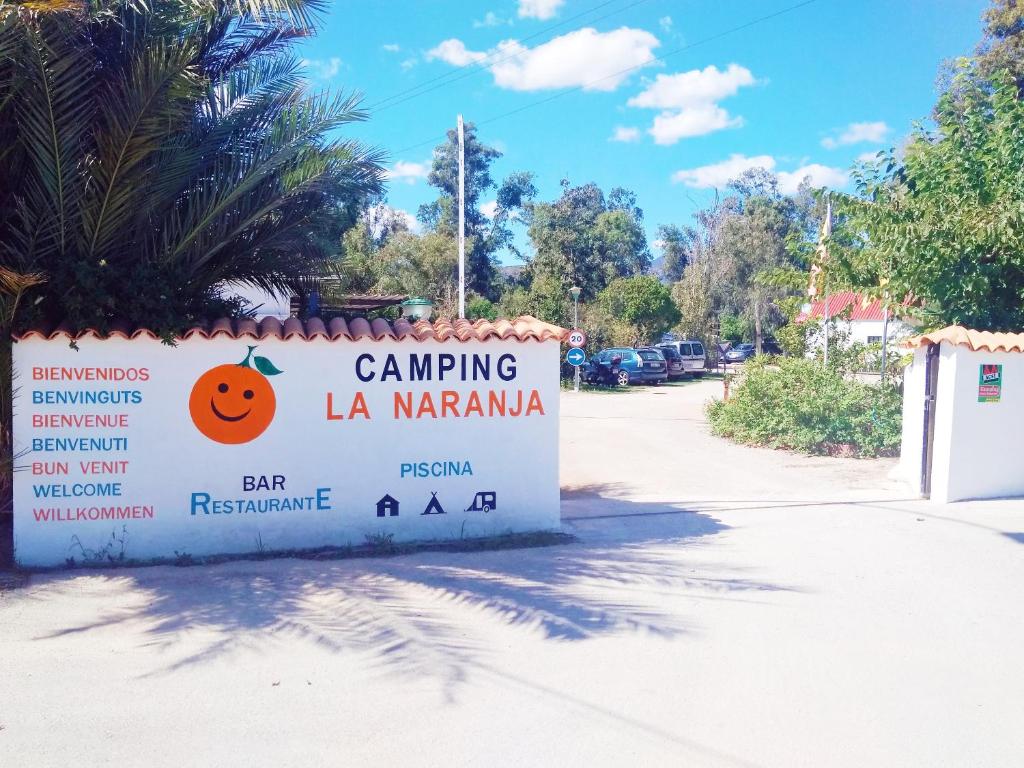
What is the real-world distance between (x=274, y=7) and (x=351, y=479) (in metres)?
4.17

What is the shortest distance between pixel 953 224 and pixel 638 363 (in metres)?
22.2

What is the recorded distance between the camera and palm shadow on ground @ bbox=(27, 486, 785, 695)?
17.9 ft

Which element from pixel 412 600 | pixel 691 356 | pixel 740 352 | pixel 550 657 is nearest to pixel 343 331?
pixel 412 600

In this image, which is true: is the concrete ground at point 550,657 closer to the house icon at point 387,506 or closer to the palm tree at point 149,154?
the house icon at point 387,506

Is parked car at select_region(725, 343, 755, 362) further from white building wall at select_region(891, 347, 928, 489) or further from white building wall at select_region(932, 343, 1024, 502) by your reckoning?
white building wall at select_region(932, 343, 1024, 502)

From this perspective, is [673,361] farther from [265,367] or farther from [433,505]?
[265,367]

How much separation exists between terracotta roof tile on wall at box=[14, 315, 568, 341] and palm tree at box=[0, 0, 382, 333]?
155 millimetres

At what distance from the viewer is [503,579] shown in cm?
696

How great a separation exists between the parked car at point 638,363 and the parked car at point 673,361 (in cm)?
193

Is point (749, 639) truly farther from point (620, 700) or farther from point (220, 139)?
point (220, 139)

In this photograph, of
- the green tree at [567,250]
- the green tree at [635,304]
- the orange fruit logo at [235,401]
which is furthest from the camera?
the green tree at [567,250]

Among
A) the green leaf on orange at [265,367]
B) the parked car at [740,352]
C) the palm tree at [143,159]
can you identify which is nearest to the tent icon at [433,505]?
the green leaf on orange at [265,367]

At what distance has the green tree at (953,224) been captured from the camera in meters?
12.5

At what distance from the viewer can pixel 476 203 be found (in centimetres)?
5072
